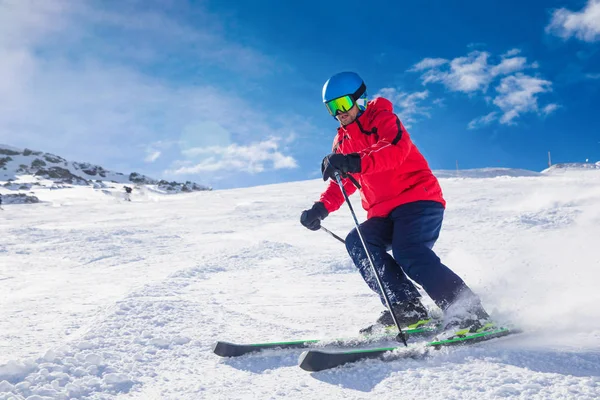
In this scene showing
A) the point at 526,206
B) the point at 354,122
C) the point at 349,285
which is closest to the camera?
the point at 354,122

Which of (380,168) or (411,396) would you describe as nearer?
(411,396)

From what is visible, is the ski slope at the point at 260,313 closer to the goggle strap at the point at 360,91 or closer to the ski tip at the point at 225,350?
the ski tip at the point at 225,350

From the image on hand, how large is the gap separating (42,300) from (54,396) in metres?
2.34

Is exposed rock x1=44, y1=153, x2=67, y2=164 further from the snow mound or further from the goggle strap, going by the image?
the goggle strap

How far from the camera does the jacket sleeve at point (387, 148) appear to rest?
9.77 ft

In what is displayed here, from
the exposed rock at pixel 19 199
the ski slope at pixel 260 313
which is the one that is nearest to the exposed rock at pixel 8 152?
the exposed rock at pixel 19 199

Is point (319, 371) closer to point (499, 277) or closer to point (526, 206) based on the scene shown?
point (499, 277)

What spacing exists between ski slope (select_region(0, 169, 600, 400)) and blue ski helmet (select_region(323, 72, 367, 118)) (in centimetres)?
172

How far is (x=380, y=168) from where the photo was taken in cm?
300

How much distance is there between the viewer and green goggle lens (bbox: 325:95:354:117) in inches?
131

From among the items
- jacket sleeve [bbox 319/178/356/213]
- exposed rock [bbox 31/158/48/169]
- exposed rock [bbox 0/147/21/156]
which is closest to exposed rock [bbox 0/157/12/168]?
exposed rock [bbox 31/158/48/169]

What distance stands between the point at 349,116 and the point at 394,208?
780 millimetres

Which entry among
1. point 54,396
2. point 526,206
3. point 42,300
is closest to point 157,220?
point 42,300

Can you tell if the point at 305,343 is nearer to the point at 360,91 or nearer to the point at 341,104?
the point at 341,104
